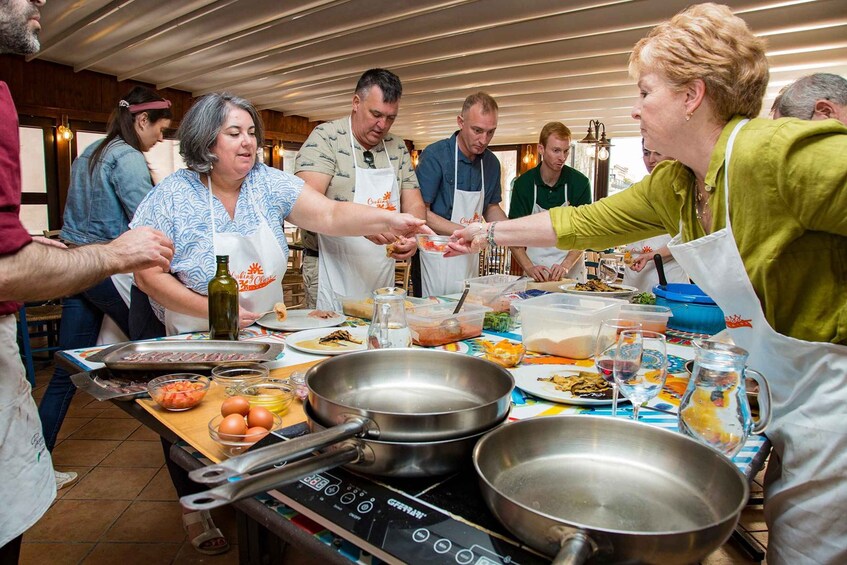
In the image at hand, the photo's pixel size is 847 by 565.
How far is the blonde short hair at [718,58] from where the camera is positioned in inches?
52.6

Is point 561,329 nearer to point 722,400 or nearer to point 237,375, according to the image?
point 722,400

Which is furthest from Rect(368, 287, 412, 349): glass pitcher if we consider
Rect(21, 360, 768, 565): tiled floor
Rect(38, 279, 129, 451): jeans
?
Rect(38, 279, 129, 451): jeans

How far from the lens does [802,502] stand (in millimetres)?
1224

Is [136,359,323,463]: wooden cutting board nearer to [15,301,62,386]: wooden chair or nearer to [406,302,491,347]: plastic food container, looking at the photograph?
[406,302,491,347]: plastic food container

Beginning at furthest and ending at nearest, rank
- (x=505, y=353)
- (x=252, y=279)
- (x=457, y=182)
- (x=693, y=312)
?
(x=457, y=182) < (x=252, y=279) < (x=693, y=312) < (x=505, y=353)

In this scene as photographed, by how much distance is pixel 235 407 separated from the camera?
1.21 m

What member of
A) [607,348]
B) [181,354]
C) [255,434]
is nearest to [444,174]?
[181,354]

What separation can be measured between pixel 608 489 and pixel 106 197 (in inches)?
125

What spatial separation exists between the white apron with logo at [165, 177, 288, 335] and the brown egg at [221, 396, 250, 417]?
99 centimetres

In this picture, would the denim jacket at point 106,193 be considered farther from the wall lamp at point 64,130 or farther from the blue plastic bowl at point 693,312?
the wall lamp at point 64,130

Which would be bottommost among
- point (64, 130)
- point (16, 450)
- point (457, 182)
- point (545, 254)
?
point (16, 450)

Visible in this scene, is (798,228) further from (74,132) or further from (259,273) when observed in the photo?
(74,132)

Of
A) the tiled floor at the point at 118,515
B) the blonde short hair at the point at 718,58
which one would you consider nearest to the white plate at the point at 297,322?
the tiled floor at the point at 118,515

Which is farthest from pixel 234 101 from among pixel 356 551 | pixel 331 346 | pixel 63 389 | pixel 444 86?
pixel 444 86
